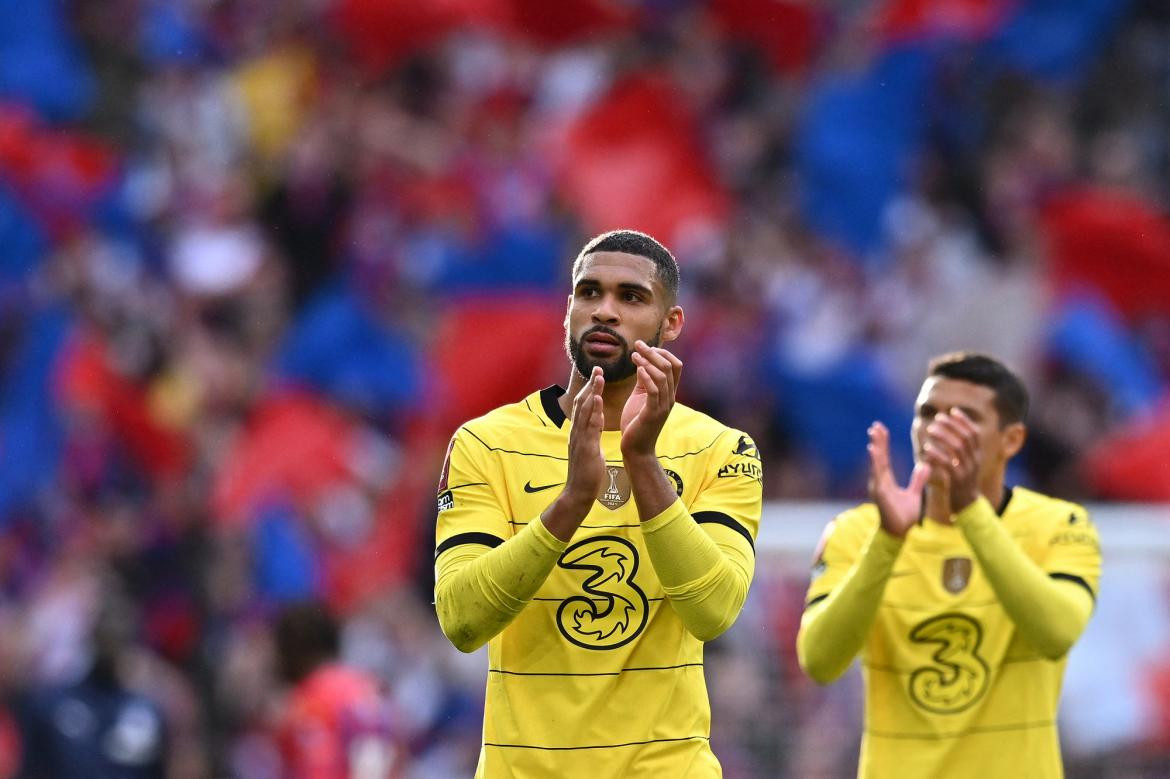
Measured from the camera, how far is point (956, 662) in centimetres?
Result: 689

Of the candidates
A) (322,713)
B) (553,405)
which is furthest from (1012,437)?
(322,713)

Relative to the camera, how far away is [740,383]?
13.0 m

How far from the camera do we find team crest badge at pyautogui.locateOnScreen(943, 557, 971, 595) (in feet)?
23.0

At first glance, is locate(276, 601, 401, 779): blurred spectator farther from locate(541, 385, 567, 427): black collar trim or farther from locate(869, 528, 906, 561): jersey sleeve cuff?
locate(541, 385, 567, 427): black collar trim

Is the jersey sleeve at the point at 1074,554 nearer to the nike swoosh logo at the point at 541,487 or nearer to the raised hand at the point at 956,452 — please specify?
the raised hand at the point at 956,452

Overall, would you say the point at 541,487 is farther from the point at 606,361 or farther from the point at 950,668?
the point at 950,668

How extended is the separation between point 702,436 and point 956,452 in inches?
38.4

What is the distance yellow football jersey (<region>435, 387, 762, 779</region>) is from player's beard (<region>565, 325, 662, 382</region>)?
0.23 meters

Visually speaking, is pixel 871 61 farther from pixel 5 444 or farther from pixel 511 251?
pixel 5 444

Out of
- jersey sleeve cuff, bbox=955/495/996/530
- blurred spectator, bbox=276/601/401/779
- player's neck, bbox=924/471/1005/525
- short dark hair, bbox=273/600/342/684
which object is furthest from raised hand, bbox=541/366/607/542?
short dark hair, bbox=273/600/342/684

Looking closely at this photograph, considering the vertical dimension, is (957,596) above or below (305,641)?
below

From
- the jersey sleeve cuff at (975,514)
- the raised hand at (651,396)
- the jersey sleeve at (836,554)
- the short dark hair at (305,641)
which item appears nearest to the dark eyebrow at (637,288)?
the raised hand at (651,396)

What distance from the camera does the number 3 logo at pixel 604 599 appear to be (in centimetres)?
561

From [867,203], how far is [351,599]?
165 inches
